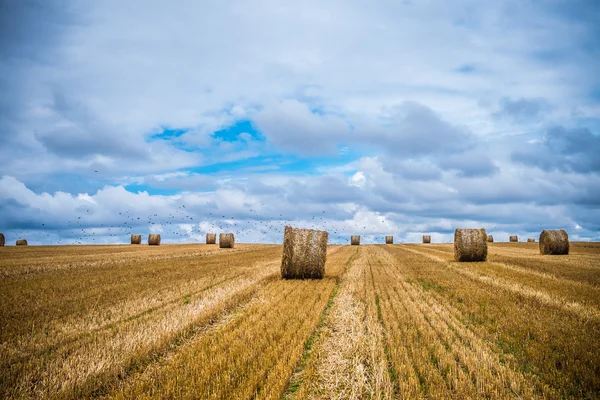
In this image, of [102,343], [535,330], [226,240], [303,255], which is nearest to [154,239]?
[226,240]

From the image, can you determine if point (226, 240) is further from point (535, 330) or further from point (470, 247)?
point (535, 330)

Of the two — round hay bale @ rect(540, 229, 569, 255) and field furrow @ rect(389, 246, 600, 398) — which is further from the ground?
round hay bale @ rect(540, 229, 569, 255)

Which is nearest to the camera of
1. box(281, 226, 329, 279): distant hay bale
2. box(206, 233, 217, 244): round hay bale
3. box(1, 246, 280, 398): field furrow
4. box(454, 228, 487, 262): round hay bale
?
box(1, 246, 280, 398): field furrow

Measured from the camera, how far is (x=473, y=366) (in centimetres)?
450

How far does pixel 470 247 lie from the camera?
61.1 ft

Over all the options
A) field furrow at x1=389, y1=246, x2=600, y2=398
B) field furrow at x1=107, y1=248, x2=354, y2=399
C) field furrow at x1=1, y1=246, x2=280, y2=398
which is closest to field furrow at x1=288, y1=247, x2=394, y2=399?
field furrow at x1=107, y1=248, x2=354, y2=399

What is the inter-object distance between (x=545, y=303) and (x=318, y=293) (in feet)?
17.3

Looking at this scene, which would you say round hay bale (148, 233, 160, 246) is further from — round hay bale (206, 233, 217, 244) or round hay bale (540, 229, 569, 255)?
round hay bale (540, 229, 569, 255)

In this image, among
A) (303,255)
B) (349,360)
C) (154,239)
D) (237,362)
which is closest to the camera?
(237,362)

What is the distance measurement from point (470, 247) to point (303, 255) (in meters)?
10.8

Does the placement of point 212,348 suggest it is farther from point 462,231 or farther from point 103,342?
point 462,231

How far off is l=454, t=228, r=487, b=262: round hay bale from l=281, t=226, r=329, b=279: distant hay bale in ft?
31.5

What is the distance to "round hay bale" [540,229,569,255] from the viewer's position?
22469 mm

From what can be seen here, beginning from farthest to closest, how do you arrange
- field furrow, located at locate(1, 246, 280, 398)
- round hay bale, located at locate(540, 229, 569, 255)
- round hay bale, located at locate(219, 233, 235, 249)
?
round hay bale, located at locate(219, 233, 235, 249) → round hay bale, located at locate(540, 229, 569, 255) → field furrow, located at locate(1, 246, 280, 398)
